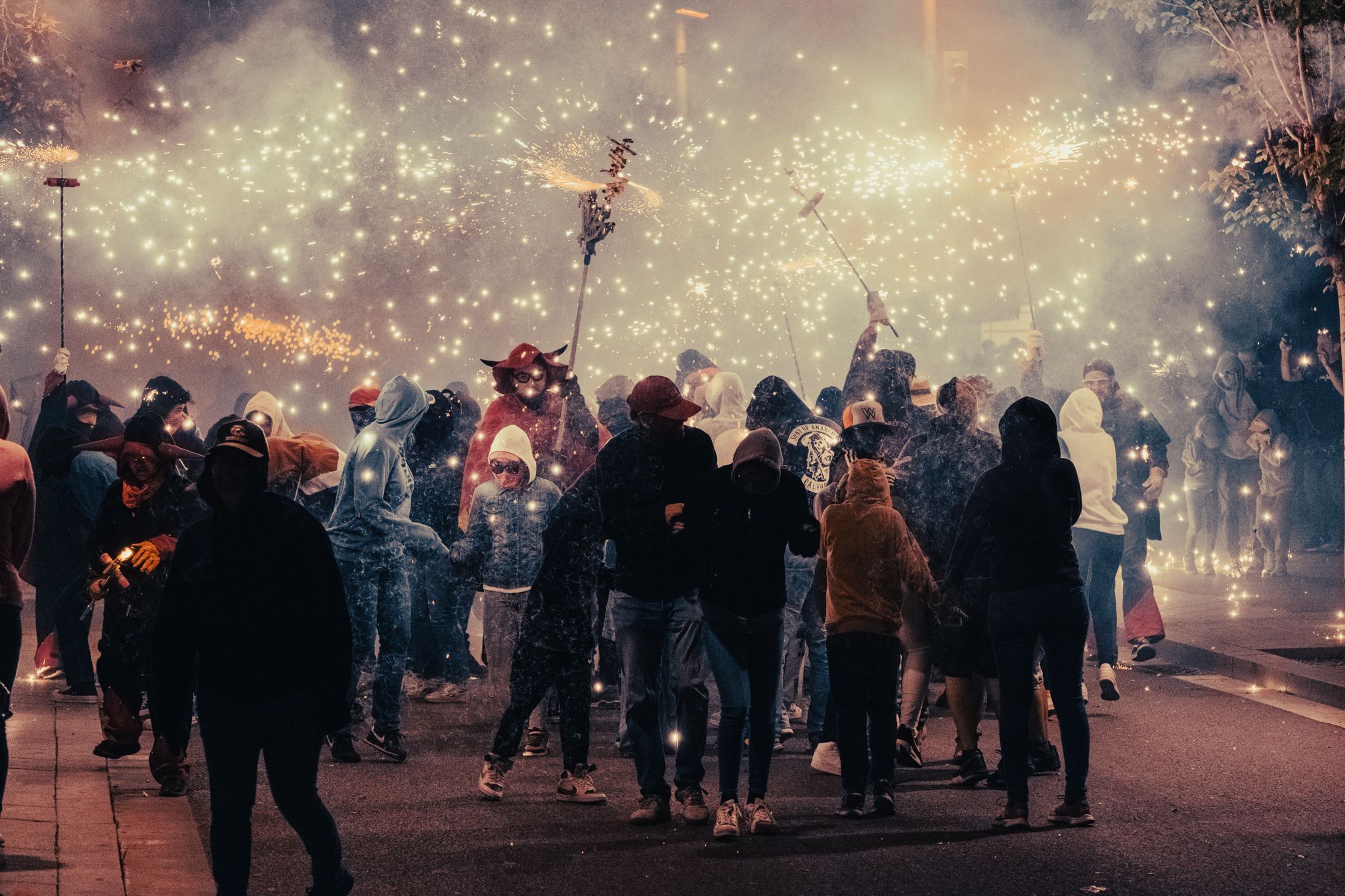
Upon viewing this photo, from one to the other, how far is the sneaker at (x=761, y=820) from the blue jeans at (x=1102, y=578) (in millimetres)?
4300

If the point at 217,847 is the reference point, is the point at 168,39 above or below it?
above

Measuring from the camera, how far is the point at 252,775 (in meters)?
4.31

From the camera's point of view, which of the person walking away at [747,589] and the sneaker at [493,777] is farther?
the sneaker at [493,777]

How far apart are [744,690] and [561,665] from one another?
3.20 ft

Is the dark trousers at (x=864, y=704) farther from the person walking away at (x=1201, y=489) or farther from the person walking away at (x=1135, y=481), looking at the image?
the person walking away at (x=1201, y=489)

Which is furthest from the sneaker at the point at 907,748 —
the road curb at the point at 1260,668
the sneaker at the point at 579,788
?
the road curb at the point at 1260,668

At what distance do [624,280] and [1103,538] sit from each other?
557 inches

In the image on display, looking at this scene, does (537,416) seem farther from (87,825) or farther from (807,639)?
(87,825)

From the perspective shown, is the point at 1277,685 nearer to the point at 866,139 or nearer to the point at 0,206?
the point at 866,139

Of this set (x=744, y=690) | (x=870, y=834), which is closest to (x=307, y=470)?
(x=744, y=690)

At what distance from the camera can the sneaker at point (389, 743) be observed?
Result: 24.0 ft

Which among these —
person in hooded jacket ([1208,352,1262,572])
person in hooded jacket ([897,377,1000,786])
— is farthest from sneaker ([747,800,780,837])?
person in hooded jacket ([1208,352,1262,572])

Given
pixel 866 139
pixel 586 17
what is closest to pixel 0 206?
pixel 586 17

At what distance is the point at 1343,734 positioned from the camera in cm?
782
